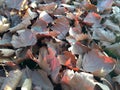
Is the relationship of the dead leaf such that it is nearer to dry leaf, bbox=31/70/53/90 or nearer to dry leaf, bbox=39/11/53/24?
dry leaf, bbox=31/70/53/90

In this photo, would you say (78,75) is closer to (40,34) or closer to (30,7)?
(40,34)

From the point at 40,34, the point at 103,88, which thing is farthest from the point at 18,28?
the point at 103,88

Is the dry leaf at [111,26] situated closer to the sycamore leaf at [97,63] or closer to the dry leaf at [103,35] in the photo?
the dry leaf at [103,35]

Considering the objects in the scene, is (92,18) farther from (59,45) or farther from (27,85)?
(27,85)

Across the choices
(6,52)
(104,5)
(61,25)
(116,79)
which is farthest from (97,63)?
(104,5)

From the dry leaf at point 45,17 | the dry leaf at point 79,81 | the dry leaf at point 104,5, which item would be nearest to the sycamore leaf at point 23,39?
the dry leaf at point 45,17

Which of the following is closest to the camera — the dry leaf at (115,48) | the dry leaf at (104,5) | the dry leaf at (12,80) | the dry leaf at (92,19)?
the dry leaf at (12,80)

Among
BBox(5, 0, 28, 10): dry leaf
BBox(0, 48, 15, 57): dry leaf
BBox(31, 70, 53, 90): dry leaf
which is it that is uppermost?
BBox(5, 0, 28, 10): dry leaf

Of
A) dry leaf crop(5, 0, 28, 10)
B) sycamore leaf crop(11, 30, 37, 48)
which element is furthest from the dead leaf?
dry leaf crop(5, 0, 28, 10)

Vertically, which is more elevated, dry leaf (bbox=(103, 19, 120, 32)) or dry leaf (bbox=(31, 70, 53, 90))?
dry leaf (bbox=(103, 19, 120, 32))
